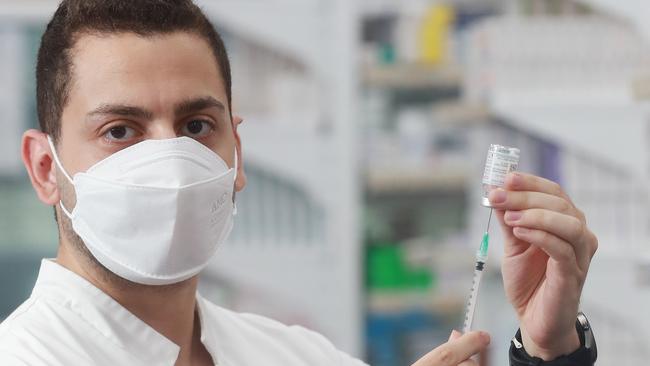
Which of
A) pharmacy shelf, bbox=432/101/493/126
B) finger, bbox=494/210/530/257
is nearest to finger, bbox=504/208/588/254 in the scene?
finger, bbox=494/210/530/257

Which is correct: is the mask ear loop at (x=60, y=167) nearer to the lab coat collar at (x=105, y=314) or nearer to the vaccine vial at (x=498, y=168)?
the lab coat collar at (x=105, y=314)

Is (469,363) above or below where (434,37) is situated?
above

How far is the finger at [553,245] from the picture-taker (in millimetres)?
1313

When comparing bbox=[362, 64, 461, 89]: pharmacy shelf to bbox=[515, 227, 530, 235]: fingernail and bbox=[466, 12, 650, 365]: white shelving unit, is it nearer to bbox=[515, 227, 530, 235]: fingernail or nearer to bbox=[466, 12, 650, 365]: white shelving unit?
bbox=[466, 12, 650, 365]: white shelving unit

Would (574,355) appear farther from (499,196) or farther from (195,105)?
(195,105)

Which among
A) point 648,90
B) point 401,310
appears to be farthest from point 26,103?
point 648,90

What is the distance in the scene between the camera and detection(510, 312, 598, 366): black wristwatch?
1.43m

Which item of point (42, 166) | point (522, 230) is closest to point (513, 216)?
point (522, 230)

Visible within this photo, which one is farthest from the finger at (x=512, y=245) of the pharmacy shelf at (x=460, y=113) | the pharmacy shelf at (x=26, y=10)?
the pharmacy shelf at (x=26, y=10)

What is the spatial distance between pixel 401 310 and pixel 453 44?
3.86ft

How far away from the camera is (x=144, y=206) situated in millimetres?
1426

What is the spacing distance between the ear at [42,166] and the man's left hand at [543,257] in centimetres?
70

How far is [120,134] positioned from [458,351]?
59 cm

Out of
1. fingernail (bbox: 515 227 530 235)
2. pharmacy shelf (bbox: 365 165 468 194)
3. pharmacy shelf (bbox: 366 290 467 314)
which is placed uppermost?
fingernail (bbox: 515 227 530 235)
